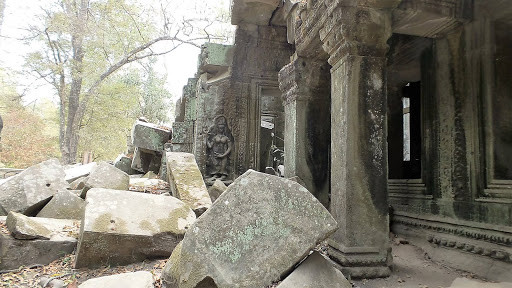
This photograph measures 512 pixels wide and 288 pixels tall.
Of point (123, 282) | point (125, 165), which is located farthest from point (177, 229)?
point (125, 165)

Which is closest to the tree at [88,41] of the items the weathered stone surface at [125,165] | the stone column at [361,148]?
the weathered stone surface at [125,165]

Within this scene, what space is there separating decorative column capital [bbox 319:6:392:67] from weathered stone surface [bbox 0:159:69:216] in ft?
12.4

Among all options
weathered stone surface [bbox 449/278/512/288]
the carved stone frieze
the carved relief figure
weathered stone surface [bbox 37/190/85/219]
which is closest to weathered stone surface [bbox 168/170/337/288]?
weathered stone surface [bbox 449/278/512/288]

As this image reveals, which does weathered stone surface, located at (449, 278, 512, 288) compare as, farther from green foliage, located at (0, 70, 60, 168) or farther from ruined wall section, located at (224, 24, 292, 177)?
green foliage, located at (0, 70, 60, 168)

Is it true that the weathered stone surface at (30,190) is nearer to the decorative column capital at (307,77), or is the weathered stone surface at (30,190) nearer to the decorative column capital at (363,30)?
the decorative column capital at (307,77)

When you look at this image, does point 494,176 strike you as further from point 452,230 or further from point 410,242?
point 410,242

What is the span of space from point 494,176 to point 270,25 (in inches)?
210

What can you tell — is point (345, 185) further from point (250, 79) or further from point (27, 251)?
point (250, 79)

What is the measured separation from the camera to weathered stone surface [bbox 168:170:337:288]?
6.21 ft

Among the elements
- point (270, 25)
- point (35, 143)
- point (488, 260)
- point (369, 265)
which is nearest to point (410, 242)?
point (488, 260)

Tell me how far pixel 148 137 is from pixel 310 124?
4.36 m

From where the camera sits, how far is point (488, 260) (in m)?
3.01

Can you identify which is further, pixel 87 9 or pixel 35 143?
pixel 35 143

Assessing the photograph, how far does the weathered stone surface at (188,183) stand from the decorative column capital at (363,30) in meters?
2.33
